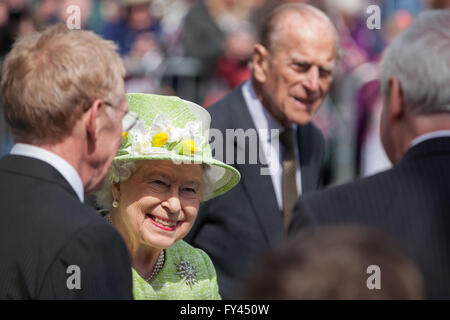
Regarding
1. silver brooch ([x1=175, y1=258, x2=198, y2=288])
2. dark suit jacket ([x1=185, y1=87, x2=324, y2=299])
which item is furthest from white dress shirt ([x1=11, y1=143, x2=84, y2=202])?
dark suit jacket ([x1=185, y1=87, x2=324, y2=299])

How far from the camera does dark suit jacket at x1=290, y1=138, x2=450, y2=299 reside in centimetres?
246

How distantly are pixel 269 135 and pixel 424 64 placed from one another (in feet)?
8.13

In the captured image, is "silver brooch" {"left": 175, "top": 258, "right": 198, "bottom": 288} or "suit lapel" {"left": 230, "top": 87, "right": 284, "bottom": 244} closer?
"silver brooch" {"left": 175, "top": 258, "right": 198, "bottom": 288}

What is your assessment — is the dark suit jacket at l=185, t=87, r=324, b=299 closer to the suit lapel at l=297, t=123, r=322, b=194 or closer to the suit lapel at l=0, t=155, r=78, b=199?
the suit lapel at l=297, t=123, r=322, b=194

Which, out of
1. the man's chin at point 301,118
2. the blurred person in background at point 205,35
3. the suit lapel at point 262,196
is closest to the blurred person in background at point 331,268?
the suit lapel at point 262,196

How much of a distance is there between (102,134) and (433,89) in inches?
41.4

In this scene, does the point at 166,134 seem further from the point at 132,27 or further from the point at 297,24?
the point at 132,27

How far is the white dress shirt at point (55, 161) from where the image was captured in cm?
252

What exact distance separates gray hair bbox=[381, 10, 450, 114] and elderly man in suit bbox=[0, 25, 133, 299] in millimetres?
912

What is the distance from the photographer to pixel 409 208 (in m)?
2.53

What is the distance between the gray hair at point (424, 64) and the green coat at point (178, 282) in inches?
49.7

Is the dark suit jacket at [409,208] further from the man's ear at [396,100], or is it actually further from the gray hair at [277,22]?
the gray hair at [277,22]

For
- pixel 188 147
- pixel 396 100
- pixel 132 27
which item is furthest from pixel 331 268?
pixel 132 27

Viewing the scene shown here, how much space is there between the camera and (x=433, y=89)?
8.74 ft
